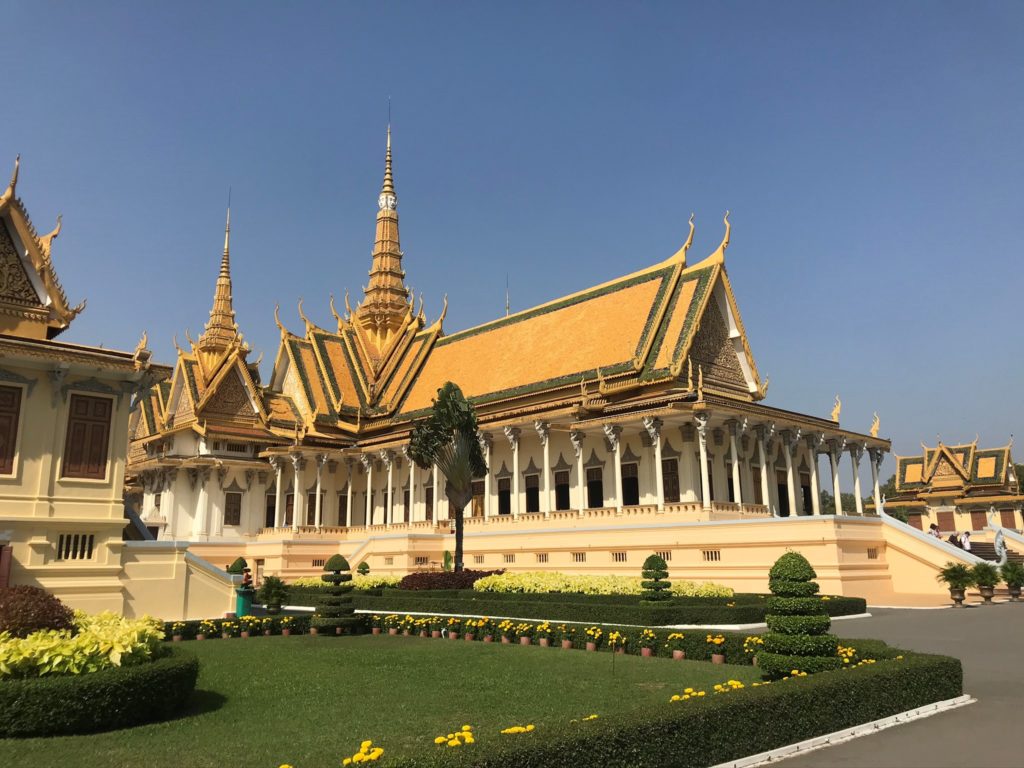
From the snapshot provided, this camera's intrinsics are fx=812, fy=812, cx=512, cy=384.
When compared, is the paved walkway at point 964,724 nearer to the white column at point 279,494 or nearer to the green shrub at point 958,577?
the green shrub at point 958,577

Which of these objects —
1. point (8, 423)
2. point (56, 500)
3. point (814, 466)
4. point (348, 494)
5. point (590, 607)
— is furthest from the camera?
point (348, 494)

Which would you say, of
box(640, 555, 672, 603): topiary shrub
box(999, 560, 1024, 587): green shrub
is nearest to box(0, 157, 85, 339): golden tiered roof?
box(640, 555, 672, 603): topiary shrub

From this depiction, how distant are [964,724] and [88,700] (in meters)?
8.80

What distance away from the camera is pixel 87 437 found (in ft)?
58.4

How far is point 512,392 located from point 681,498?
31.6 feet

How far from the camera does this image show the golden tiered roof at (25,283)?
62.0 feet

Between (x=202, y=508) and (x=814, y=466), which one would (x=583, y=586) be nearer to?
(x=814, y=466)

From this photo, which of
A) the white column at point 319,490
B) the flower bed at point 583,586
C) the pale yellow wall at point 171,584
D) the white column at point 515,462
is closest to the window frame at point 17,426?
the pale yellow wall at point 171,584

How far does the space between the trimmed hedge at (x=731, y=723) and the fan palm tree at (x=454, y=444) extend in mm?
19207

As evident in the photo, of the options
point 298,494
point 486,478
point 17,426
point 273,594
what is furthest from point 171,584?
point 298,494

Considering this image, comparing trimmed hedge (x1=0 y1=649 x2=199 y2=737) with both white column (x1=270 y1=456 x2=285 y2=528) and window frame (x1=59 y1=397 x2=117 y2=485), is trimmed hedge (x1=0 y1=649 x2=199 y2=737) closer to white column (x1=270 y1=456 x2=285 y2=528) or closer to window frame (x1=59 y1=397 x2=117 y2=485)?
window frame (x1=59 y1=397 x2=117 y2=485)

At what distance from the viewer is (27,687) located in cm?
791

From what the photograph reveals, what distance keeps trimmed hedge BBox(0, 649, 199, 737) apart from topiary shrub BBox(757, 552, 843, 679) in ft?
22.4

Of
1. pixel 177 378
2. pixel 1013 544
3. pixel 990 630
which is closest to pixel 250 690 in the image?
pixel 990 630
